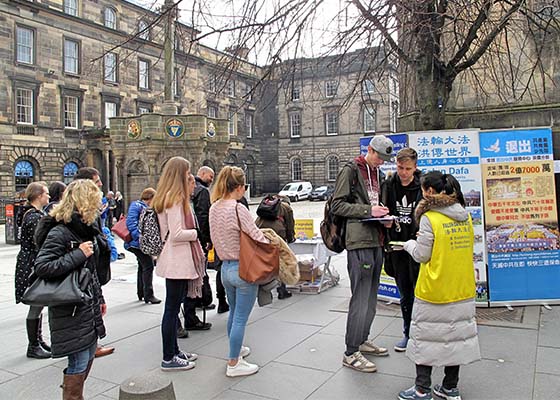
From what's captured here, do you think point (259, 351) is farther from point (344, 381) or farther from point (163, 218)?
point (163, 218)

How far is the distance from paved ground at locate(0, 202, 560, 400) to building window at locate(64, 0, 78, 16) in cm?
3154

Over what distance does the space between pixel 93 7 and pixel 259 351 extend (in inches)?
1396

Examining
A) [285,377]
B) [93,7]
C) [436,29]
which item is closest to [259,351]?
[285,377]

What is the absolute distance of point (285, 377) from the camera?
4.09 m

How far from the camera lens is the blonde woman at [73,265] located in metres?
3.23

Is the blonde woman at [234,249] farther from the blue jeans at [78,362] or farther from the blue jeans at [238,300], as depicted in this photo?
the blue jeans at [78,362]

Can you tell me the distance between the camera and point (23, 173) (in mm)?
29969

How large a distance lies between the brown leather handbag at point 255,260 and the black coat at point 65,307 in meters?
1.21

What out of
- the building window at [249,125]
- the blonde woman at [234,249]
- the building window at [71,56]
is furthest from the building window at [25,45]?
the blonde woman at [234,249]

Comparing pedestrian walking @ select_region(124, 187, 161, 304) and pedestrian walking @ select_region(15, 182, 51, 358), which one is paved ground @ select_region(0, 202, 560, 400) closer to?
pedestrian walking @ select_region(15, 182, 51, 358)

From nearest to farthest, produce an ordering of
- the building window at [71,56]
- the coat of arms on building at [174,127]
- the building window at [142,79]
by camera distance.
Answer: the coat of arms on building at [174,127] < the building window at [71,56] < the building window at [142,79]

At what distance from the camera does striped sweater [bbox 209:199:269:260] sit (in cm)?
407

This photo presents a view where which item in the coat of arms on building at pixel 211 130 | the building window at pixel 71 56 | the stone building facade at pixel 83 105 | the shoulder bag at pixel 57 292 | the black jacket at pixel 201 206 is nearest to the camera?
the shoulder bag at pixel 57 292

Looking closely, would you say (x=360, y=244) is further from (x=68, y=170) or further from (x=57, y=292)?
(x=68, y=170)
